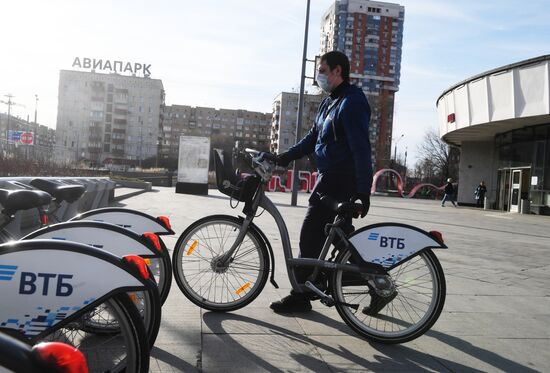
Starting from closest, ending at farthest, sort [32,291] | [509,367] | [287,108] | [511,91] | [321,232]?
1. [32,291]
2. [509,367]
3. [321,232]
4. [511,91]
5. [287,108]

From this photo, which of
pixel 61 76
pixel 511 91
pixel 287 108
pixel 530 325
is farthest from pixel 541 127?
pixel 61 76

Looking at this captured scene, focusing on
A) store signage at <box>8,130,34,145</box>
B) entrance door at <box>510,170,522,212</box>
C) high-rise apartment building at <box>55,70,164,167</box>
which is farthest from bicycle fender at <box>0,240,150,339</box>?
high-rise apartment building at <box>55,70,164,167</box>

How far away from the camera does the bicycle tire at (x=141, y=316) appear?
6.87ft

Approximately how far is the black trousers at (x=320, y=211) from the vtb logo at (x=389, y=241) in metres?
0.47

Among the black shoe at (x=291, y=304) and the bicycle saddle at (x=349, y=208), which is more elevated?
the bicycle saddle at (x=349, y=208)

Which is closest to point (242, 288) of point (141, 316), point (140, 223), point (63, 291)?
point (140, 223)

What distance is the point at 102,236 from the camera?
108 inches

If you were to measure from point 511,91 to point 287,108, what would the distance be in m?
96.2

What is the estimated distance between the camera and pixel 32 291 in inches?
73.6

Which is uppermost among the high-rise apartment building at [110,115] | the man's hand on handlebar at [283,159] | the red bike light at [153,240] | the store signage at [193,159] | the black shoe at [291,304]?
the high-rise apartment building at [110,115]

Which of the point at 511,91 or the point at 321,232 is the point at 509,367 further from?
the point at 511,91

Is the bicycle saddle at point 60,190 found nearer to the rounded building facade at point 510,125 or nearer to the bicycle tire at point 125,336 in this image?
the bicycle tire at point 125,336

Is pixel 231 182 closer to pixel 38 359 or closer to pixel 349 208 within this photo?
pixel 349 208

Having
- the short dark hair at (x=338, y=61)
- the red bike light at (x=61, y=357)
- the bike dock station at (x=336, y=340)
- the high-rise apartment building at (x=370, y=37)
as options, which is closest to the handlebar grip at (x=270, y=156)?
the short dark hair at (x=338, y=61)
